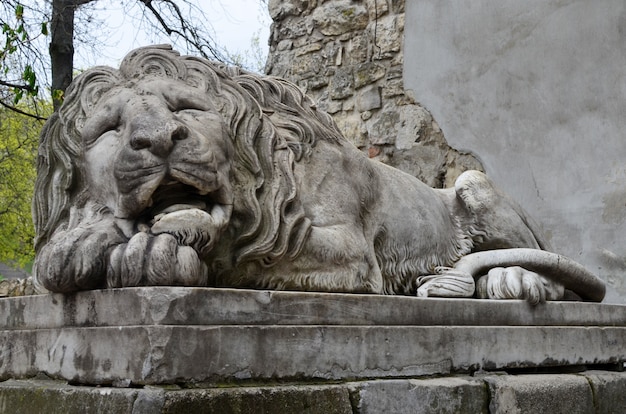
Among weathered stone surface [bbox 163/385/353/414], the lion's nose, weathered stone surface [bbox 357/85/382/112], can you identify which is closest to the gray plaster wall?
weathered stone surface [bbox 357/85/382/112]

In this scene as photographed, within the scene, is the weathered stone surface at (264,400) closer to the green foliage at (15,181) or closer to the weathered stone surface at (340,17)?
the weathered stone surface at (340,17)

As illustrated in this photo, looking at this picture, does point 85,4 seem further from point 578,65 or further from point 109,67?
point 109,67

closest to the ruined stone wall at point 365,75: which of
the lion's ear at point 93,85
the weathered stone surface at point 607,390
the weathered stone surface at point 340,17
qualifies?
the weathered stone surface at point 340,17

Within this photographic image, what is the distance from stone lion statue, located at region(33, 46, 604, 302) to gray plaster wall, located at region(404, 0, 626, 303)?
2.40 meters

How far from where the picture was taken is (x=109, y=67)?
11.5ft

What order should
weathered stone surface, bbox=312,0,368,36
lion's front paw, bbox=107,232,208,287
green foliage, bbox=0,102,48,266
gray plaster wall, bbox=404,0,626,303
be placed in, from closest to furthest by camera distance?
lion's front paw, bbox=107,232,208,287, gray plaster wall, bbox=404,0,626,303, weathered stone surface, bbox=312,0,368,36, green foliage, bbox=0,102,48,266

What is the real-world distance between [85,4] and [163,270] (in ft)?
26.2

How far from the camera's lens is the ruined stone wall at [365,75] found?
752 centimetres

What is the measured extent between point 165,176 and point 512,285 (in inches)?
68.8

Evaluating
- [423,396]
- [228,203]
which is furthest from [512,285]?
[228,203]

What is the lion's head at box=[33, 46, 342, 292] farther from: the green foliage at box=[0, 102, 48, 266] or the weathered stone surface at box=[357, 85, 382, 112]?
the green foliage at box=[0, 102, 48, 266]

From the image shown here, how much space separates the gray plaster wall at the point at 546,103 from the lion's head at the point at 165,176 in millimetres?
3526

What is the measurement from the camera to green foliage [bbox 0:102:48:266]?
47.9ft

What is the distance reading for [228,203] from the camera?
3184 millimetres
